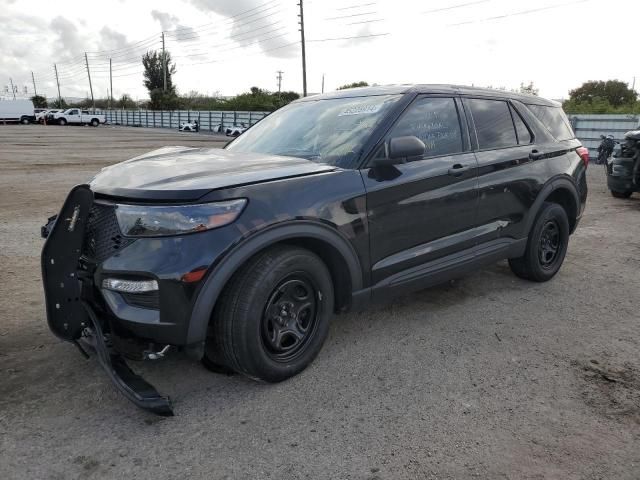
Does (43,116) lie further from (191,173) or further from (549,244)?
(191,173)

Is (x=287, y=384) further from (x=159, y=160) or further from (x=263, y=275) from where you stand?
(x=159, y=160)

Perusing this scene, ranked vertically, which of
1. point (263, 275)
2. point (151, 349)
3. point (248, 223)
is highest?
point (248, 223)

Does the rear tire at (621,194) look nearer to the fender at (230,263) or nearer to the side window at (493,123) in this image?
the side window at (493,123)

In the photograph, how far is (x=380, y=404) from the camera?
286cm

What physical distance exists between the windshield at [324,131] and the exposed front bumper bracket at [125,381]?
5.38ft

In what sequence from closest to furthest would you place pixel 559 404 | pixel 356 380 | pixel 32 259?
pixel 559 404 < pixel 356 380 < pixel 32 259

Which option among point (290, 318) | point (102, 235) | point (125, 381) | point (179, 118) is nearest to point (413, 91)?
point (290, 318)

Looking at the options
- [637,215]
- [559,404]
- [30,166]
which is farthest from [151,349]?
[30,166]

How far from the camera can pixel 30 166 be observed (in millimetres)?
14070

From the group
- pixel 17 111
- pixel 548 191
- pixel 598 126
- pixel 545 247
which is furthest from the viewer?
pixel 17 111

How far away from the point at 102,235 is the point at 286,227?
0.96m

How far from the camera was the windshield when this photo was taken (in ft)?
11.1

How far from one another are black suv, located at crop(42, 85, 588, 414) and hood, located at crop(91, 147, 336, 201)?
0.01m

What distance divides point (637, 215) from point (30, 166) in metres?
14.2
